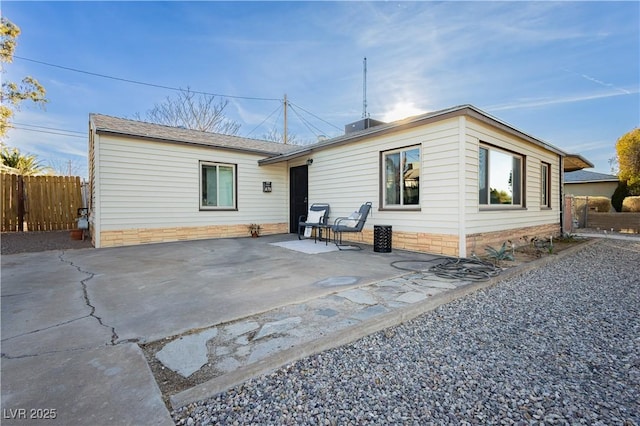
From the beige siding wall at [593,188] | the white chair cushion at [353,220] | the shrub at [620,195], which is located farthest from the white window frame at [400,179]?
the beige siding wall at [593,188]

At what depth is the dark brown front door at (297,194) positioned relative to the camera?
8945mm

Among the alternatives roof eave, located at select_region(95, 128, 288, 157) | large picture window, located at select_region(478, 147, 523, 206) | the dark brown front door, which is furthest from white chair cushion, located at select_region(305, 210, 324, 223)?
large picture window, located at select_region(478, 147, 523, 206)

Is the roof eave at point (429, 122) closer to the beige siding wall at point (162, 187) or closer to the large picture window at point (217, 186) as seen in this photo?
the beige siding wall at point (162, 187)

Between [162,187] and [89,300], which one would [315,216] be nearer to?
[162,187]

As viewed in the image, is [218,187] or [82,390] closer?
[82,390]

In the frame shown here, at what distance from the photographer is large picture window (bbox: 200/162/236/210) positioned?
812cm

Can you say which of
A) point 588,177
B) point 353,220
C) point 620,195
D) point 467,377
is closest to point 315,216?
point 353,220

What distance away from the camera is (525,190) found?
7121mm

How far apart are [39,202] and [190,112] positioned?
11.0 metres

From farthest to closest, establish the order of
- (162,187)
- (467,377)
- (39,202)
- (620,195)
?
(620,195), (39,202), (162,187), (467,377)

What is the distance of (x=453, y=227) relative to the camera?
5242mm

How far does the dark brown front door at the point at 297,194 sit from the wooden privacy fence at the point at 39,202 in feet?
25.1

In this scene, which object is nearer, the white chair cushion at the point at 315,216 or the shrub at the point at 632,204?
the white chair cushion at the point at 315,216

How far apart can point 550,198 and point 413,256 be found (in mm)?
6234
